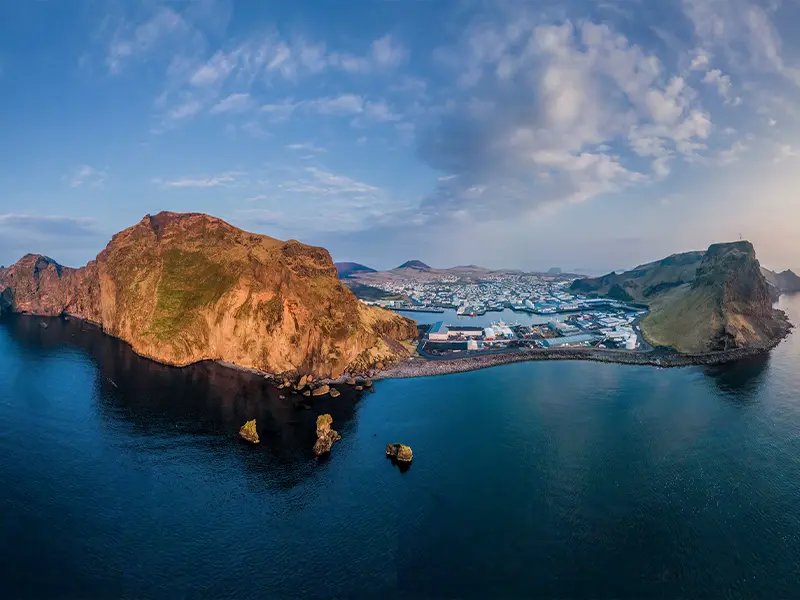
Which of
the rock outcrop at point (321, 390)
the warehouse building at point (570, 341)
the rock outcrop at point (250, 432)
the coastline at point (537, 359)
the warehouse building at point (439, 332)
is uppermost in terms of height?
the warehouse building at point (439, 332)

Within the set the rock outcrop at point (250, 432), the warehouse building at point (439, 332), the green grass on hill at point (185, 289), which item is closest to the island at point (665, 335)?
the warehouse building at point (439, 332)

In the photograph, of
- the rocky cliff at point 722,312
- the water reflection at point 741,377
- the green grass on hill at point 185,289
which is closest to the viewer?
the water reflection at point 741,377

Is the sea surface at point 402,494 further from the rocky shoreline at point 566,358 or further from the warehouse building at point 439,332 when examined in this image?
the warehouse building at point 439,332

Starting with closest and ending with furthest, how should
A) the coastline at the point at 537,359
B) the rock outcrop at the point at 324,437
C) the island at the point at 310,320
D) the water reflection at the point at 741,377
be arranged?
the rock outcrop at the point at 324,437 → the water reflection at the point at 741,377 → the island at the point at 310,320 → the coastline at the point at 537,359

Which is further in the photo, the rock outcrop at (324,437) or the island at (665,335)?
the island at (665,335)

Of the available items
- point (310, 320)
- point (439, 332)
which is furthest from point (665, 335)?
point (310, 320)

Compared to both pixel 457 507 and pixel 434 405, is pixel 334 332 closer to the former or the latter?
pixel 434 405

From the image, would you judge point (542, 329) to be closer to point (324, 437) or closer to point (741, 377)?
point (741, 377)
